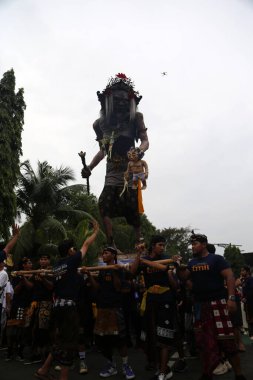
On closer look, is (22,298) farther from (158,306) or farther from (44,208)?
(44,208)

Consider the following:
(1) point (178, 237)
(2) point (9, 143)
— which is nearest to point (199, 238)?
(2) point (9, 143)

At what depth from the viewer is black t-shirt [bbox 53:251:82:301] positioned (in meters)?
4.89

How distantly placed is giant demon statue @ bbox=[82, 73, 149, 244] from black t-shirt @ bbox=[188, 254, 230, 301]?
4.75 metres

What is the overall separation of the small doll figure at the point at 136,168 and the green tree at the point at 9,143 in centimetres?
921

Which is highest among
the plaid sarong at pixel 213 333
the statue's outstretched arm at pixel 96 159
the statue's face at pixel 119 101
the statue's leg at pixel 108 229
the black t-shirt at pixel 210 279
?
the statue's face at pixel 119 101

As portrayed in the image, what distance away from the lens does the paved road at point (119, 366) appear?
5.45 m

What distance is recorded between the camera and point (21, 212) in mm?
17688

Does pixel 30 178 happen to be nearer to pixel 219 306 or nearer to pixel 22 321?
pixel 22 321

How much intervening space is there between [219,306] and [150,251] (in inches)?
51.0

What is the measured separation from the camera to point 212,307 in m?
4.51

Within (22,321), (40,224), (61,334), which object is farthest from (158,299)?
(40,224)

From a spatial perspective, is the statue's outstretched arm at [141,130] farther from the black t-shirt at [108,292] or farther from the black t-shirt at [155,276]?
the black t-shirt at [155,276]

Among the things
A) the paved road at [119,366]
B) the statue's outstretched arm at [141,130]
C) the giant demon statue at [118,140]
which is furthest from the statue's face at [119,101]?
the paved road at [119,366]

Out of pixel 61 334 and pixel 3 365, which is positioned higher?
pixel 61 334
